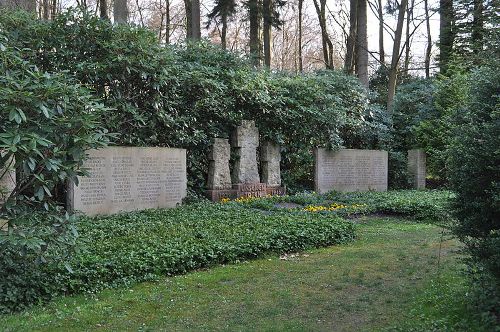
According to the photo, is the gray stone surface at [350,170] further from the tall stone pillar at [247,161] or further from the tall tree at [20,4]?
the tall tree at [20,4]

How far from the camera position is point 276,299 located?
5078 millimetres

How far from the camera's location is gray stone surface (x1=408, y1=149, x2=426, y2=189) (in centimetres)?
1798

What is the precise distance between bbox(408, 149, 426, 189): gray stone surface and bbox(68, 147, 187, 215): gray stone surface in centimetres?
968

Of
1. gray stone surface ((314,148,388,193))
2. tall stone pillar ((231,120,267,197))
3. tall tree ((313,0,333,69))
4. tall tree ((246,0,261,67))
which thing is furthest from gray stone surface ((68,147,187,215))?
tall tree ((313,0,333,69))

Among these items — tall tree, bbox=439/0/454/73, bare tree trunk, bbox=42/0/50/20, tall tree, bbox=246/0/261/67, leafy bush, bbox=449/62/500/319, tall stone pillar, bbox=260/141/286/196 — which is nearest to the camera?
leafy bush, bbox=449/62/500/319

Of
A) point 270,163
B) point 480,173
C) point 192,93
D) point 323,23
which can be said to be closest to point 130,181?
point 192,93

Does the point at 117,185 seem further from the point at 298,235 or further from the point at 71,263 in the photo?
the point at 71,263

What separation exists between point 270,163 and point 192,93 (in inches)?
124

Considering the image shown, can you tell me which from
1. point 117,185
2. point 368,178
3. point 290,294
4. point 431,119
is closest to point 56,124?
point 290,294

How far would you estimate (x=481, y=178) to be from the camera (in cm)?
446

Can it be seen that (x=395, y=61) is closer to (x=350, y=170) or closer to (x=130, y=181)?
(x=350, y=170)

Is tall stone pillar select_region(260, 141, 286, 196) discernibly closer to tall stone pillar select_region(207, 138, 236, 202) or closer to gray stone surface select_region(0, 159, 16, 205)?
tall stone pillar select_region(207, 138, 236, 202)

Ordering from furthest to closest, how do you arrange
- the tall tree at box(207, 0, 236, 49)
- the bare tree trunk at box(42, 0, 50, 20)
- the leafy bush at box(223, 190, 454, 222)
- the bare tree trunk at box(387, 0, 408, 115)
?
the bare tree trunk at box(42, 0, 50, 20) < the tall tree at box(207, 0, 236, 49) < the bare tree trunk at box(387, 0, 408, 115) < the leafy bush at box(223, 190, 454, 222)

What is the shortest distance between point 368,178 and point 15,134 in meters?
13.6
